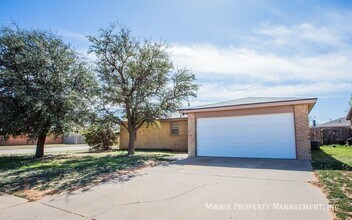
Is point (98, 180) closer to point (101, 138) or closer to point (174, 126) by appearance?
point (174, 126)

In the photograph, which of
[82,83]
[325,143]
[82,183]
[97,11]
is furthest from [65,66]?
[325,143]

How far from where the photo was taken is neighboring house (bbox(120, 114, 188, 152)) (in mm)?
18859

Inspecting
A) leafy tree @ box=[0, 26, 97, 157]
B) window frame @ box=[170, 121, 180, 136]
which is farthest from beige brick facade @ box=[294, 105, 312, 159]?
leafy tree @ box=[0, 26, 97, 157]

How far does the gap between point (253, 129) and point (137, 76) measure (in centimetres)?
763

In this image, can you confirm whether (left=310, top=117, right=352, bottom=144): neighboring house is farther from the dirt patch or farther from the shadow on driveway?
the dirt patch

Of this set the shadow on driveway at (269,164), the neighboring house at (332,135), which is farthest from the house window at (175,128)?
the neighboring house at (332,135)

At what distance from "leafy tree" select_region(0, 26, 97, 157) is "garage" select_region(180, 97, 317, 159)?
712cm

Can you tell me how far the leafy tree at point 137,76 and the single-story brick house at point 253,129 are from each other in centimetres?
157

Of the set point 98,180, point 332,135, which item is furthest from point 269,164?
point 332,135

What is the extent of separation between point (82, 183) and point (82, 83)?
864 cm

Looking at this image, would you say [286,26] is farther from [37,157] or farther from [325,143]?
[325,143]

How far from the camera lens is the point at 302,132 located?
38.2 ft

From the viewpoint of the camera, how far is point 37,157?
14.9m

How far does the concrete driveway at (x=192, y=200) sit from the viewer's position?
460 centimetres
